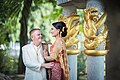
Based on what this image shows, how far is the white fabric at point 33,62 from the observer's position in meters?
2.37

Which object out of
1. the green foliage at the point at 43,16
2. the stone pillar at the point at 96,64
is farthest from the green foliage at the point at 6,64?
the stone pillar at the point at 96,64

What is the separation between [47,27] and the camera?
468 inches

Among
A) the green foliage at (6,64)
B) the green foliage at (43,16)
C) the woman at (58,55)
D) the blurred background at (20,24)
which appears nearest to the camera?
the woman at (58,55)

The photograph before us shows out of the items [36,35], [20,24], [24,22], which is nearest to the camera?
[36,35]

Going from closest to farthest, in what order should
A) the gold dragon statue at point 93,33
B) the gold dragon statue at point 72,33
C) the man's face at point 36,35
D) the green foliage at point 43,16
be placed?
the man's face at point 36,35 → the gold dragon statue at point 93,33 → the gold dragon statue at point 72,33 → the green foliage at point 43,16

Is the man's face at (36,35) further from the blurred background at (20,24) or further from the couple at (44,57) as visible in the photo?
the blurred background at (20,24)

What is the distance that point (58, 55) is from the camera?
2.48 m

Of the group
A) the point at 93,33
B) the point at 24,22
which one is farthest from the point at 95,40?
the point at 24,22

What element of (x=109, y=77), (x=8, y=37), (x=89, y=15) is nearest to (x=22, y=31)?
(x=8, y=37)

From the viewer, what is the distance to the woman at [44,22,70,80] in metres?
2.41

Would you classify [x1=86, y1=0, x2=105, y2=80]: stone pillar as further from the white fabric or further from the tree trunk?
the tree trunk

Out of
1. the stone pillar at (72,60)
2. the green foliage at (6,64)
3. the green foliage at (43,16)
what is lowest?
the green foliage at (6,64)

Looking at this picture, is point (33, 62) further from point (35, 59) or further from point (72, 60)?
point (72, 60)

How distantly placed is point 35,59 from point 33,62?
0.12 feet
